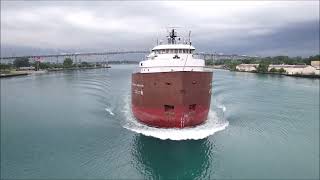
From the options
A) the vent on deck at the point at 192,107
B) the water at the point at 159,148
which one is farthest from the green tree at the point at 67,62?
the vent on deck at the point at 192,107

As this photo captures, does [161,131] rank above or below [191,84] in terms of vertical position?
below

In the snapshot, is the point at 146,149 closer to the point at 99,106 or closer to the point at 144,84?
the point at 144,84

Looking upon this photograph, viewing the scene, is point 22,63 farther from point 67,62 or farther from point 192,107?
point 192,107

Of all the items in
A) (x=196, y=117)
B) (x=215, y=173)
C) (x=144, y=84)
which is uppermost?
(x=144, y=84)

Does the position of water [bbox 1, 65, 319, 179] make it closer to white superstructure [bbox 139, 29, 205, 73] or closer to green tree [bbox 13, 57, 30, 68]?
white superstructure [bbox 139, 29, 205, 73]

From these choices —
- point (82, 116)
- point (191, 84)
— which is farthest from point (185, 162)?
point (82, 116)

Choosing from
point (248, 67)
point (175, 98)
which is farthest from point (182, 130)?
point (248, 67)

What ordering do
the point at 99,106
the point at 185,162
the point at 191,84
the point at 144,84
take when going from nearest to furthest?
the point at 185,162 → the point at 191,84 → the point at 144,84 → the point at 99,106
